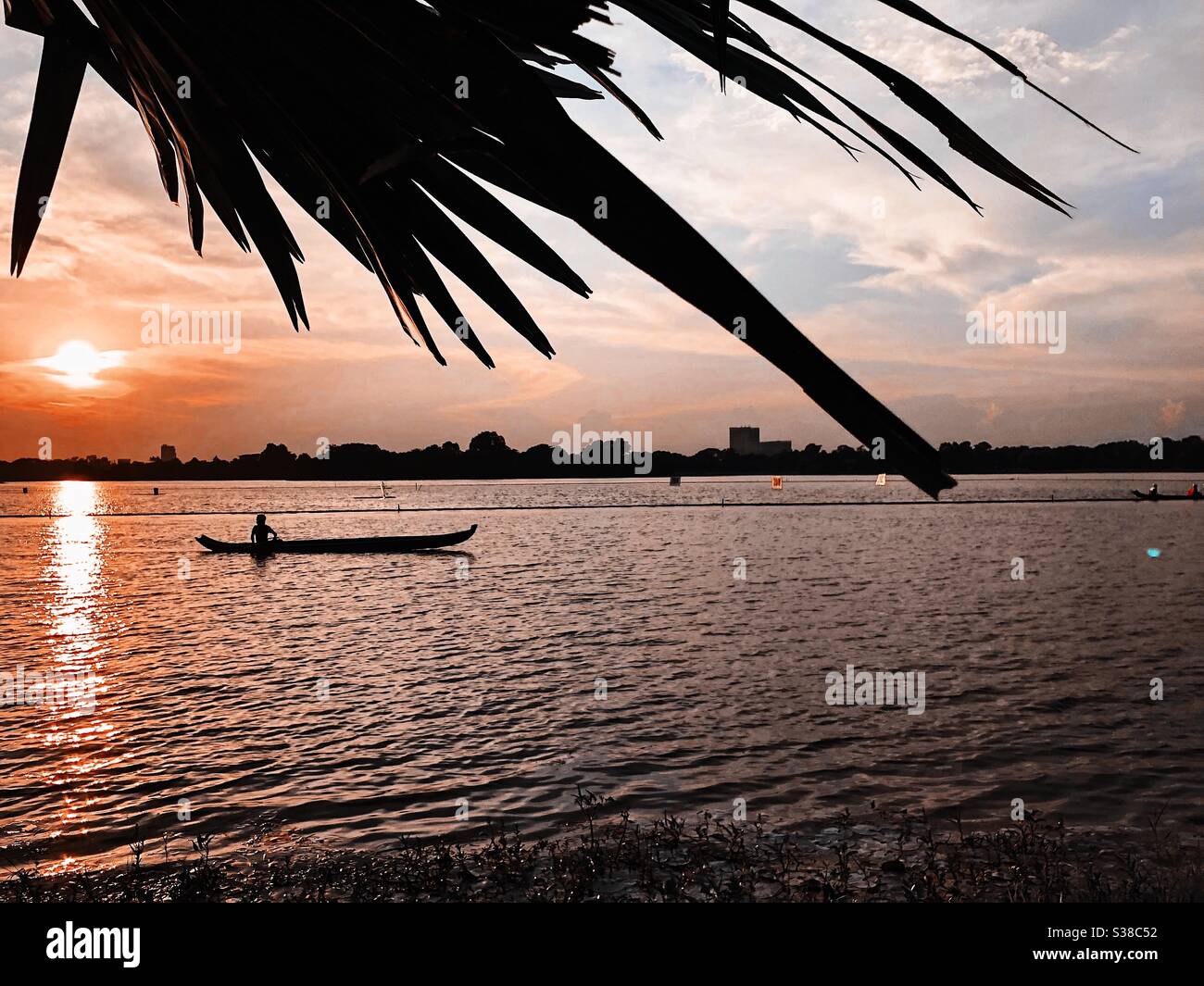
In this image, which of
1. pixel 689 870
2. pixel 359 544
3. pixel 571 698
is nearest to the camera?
pixel 689 870

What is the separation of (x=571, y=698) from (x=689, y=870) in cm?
948

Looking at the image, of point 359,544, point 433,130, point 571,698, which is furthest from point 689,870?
point 359,544

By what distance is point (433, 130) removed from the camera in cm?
101

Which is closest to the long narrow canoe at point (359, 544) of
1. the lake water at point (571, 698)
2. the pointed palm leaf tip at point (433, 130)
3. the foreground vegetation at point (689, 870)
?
the lake water at point (571, 698)

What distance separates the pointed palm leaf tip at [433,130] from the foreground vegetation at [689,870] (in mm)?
7313

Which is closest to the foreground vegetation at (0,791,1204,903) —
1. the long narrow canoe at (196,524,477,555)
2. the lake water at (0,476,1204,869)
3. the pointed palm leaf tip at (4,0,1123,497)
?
the lake water at (0,476,1204,869)

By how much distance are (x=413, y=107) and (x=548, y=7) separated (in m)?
0.23

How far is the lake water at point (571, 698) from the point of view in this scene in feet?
36.4

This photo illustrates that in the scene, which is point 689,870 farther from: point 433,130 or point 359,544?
point 359,544

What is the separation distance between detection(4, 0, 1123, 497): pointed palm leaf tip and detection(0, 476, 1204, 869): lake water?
9.43 m
